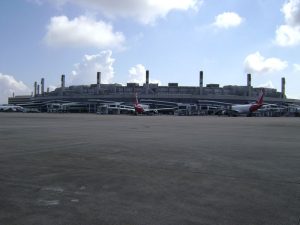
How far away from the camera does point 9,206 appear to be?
18.5 ft

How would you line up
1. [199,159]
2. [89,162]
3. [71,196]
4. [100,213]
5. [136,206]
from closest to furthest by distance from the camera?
[100,213] → [136,206] → [71,196] → [89,162] → [199,159]

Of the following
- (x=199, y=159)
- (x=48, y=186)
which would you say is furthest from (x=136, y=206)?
(x=199, y=159)

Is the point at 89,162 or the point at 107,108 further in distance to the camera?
the point at 107,108

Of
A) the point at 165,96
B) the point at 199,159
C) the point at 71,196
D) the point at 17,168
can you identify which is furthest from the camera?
the point at 165,96

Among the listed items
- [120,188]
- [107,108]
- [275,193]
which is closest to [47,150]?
[120,188]

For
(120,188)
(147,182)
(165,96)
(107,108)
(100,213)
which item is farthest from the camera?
(165,96)

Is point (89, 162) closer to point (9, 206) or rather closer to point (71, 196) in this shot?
point (71, 196)

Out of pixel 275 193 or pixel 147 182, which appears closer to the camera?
pixel 275 193

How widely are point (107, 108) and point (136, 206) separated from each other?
409ft

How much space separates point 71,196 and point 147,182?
1.87m

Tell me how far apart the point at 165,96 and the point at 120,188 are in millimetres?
175329

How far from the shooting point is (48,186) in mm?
Result: 7012

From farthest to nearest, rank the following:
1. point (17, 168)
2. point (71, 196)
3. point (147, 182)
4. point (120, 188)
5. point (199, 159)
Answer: point (199, 159) → point (17, 168) → point (147, 182) → point (120, 188) → point (71, 196)

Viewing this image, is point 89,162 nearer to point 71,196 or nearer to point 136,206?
point 71,196
